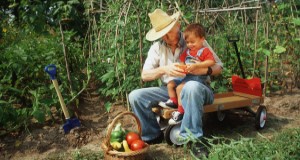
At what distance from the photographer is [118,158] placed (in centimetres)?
314

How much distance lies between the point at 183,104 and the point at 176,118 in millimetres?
179

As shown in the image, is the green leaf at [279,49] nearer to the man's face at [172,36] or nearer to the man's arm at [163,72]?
the man's face at [172,36]

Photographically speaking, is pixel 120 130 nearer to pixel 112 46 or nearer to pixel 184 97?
pixel 184 97

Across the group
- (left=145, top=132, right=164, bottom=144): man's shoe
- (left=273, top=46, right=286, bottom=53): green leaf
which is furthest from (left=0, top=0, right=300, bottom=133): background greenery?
(left=145, top=132, right=164, bottom=144): man's shoe

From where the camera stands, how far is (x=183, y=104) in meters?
3.39

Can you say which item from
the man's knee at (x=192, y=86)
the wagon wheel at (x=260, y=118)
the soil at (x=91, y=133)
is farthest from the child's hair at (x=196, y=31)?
the wagon wheel at (x=260, y=118)

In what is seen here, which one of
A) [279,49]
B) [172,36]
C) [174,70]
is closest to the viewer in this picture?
[174,70]

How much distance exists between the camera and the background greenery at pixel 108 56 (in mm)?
4133

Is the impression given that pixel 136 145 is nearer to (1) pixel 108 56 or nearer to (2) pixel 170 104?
(2) pixel 170 104

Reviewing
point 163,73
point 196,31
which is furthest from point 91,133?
point 196,31

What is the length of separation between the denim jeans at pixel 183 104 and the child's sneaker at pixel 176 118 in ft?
0.39

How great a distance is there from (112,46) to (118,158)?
166cm

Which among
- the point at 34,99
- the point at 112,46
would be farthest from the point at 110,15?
the point at 34,99

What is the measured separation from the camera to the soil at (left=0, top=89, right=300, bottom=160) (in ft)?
11.9
